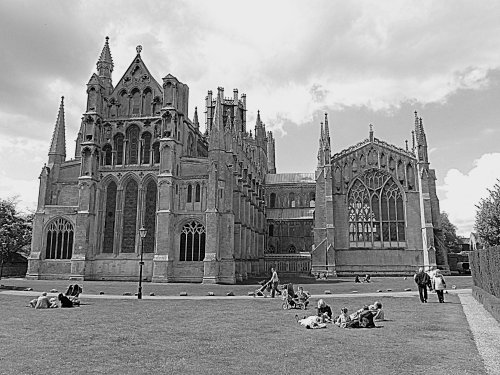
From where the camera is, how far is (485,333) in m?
14.0

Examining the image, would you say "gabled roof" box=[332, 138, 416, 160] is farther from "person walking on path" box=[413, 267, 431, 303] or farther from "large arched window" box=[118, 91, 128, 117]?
"person walking on path" box=[413, 267, 431, 303]

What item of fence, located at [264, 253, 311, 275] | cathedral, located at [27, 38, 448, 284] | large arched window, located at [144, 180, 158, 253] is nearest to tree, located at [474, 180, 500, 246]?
cathedral, located at [27, 38, 448, 284]

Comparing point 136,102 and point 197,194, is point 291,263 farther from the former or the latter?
point 136,102

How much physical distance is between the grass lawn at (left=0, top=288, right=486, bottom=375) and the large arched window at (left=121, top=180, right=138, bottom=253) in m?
26.5

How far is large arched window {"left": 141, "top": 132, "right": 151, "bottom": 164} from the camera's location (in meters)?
47.4

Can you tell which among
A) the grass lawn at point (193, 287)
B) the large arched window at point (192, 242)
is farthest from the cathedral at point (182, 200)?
the grass lawn at point (193, 287)

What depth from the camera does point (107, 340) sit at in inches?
492

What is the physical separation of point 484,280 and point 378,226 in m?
32.6

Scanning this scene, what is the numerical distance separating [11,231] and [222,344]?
45.0 meters

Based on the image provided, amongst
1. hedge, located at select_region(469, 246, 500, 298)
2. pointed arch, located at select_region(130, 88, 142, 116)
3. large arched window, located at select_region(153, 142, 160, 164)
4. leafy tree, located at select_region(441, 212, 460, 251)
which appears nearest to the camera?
hedge, located at select_region(469, 246, 500, 298)

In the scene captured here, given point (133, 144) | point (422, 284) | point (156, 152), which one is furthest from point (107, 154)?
point (422, 284)

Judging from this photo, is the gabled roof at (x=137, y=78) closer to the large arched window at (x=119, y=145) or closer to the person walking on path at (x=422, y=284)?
the large arched window at (x=119, y=145)

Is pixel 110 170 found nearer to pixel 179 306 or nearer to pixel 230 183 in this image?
pixel 230 183

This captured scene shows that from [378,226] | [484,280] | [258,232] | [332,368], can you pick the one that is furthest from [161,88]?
[332,368]
